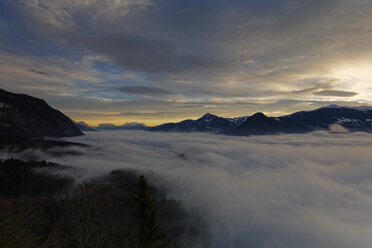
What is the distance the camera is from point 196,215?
199375 millimetres

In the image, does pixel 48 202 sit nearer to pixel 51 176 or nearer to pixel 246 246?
pixel 51 176

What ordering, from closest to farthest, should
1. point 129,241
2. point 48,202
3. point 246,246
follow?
point 129,241 < point 48,202 < point 246,246

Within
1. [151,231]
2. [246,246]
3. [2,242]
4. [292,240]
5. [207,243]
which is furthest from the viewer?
[292,240]

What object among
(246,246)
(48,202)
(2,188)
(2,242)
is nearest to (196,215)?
(246,246)

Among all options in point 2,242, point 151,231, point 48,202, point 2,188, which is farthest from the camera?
point 2,188

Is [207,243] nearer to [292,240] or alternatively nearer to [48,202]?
[292,240]

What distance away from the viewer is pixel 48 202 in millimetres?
127812

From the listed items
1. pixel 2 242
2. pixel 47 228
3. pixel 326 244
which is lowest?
pixel 326 244

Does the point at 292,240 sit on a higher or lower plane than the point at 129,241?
lower

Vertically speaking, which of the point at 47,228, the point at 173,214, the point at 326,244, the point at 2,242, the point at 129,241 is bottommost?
the point at 326,244

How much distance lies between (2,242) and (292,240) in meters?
240

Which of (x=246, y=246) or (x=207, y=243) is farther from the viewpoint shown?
(x=246, y=246)

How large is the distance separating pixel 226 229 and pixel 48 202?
154 m

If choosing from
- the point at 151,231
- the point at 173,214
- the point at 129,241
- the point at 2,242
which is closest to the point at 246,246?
the point at 173,214
